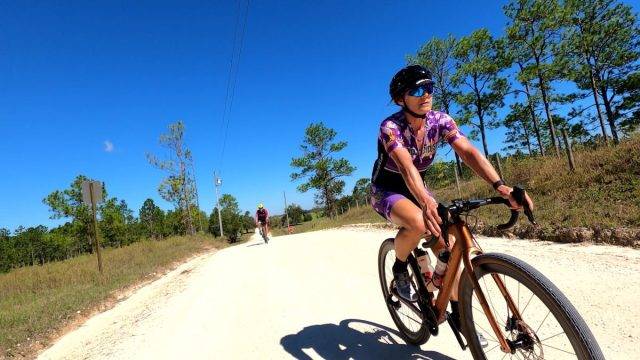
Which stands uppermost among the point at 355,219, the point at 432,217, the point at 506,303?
the point at 432,217

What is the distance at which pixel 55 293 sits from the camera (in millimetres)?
10688

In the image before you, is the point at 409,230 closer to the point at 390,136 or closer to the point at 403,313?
the point at 390,136

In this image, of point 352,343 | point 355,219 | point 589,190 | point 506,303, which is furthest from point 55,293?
point 355,219

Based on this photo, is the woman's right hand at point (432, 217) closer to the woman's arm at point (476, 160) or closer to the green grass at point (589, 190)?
the woman's arm at point (476, 160)

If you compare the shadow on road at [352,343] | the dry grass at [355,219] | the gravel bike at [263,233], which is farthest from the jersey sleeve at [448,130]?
the gravel bike at [263,233]

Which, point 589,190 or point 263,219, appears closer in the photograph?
point 589,190

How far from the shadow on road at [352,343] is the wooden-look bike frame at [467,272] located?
2.77 feet

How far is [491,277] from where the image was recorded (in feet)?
7.54

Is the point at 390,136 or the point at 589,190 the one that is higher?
the point at 390,136

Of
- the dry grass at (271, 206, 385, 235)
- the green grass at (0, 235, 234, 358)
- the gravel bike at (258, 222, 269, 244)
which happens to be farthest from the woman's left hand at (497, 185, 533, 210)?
the gravel bike at (258, 222, 269, 244)

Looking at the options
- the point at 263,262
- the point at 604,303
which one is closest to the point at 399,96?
the point at 604,303

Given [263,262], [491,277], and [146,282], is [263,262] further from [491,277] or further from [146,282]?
[491,277]

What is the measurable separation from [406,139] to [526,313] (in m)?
1.47

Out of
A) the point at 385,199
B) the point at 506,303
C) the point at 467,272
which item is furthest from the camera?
the point at 385,199
